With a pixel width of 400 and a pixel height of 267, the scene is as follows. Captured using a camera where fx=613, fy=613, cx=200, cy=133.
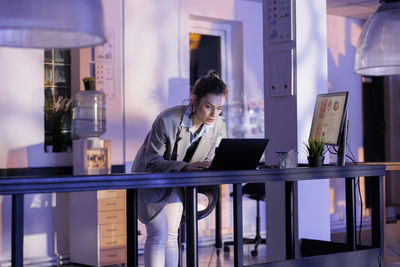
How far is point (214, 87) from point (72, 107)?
2816 millimetres

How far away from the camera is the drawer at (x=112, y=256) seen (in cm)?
552

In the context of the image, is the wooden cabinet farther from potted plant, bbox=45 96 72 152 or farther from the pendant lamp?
the pendant lamp

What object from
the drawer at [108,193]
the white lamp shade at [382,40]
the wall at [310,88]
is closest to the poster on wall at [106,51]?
the drawer at [108,193]

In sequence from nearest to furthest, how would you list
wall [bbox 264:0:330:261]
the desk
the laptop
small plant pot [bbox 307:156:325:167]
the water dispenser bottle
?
the desk, the laptop, small plant pot [bbox 307:156:325:167], wall [bbox 264:0:330:261], the water dispenser bottle

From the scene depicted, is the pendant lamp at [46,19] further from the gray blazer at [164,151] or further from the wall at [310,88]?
the wall at [310,88]

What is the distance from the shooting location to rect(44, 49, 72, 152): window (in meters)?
5.84

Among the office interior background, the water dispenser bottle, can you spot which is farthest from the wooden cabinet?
the water dispenser bottle

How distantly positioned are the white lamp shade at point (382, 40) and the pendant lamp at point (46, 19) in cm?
210

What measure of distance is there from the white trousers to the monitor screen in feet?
3.00

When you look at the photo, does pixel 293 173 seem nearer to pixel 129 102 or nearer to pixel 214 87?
pixel 214 87

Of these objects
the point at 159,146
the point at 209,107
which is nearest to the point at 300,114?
the point at 209,107

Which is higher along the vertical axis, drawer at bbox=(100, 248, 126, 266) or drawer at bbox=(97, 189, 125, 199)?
drawer at bbox=(97, 189, 125, 199)

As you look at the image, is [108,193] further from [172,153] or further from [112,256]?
[172,153]

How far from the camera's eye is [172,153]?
3447 mm
